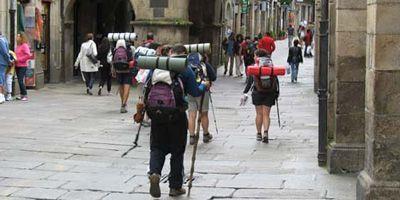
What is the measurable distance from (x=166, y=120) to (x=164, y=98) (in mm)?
230

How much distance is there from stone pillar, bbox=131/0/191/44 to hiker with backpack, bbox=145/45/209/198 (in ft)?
47.2

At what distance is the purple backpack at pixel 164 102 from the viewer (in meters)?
7.97

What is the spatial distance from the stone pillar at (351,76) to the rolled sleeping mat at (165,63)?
2353 mm

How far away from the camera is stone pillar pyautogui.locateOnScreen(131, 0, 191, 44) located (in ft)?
74.0

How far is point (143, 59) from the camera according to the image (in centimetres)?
790

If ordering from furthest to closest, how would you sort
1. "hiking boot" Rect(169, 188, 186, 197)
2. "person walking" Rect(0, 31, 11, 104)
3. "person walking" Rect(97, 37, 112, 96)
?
1. "person walking" Rect(97, 37, 112, 96)
2. "person walking" Rect(0, 31, 11, 104)
3. "hiking boot" Rect(169, 188, 186, 197)

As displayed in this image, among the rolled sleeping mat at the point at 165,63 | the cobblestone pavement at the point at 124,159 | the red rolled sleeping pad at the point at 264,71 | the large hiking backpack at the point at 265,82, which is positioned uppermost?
the rolled sleeping mat at the point at 165,63

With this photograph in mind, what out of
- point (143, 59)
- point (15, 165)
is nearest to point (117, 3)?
point (15, 165)

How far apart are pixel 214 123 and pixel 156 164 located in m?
6.90

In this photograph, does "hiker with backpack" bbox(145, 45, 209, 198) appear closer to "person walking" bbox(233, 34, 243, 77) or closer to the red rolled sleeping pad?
the red rolled sleeping pad

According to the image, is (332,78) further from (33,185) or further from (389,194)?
(33,185)

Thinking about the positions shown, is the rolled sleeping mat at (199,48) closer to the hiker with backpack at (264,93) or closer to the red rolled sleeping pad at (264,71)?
the red rolled sleeping pad at (264,71)

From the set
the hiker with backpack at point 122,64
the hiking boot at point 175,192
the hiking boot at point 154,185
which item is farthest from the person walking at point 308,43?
the hiking boot at point 154,185

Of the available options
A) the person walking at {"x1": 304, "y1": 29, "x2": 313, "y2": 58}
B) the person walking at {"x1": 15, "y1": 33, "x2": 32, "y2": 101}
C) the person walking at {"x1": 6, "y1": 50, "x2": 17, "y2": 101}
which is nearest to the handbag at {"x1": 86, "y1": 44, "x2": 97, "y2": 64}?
the person walking at {"x1": 15, "y1": 33, "x2": 32, "y2": 101}
